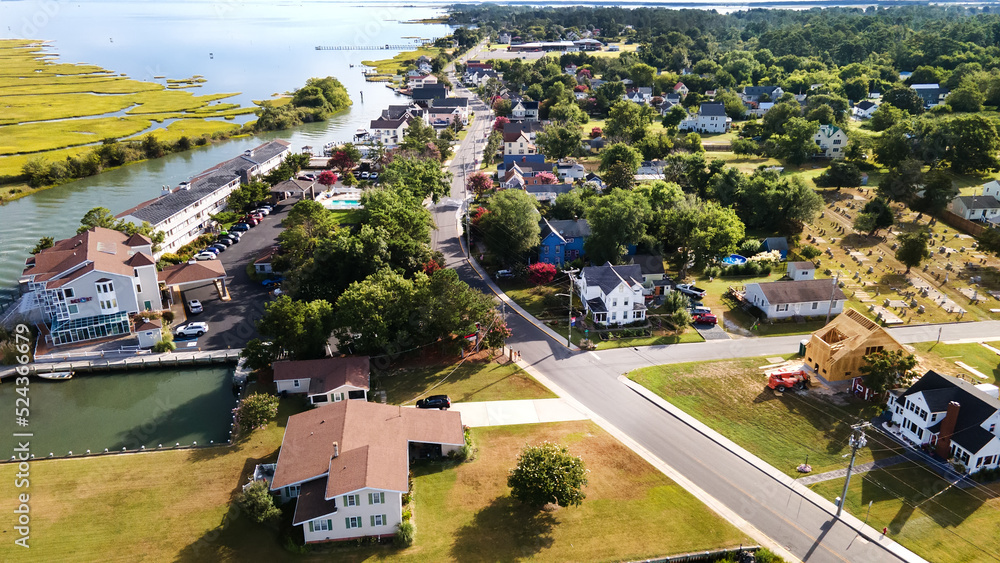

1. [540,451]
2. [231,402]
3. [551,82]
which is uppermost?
[551,82]

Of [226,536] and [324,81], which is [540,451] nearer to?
[226,536]

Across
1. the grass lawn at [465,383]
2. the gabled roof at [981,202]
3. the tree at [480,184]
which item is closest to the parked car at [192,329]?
the grass lawn at [465,383]

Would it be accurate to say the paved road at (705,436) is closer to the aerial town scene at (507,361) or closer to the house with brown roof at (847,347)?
the aerial town scene at (507,361)

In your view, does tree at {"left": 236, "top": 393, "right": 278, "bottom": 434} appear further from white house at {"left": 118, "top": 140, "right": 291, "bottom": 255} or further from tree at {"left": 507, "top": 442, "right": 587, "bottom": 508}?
white house at {"left": 118, "top": 140, "right": 291, "bottom": 255}

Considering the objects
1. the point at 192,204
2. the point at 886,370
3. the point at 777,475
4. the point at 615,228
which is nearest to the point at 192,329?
the point at 192,204

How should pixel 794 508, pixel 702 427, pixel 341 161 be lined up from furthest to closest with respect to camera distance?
Answer: pixel 341 161
pixel 702 427
pixel 794 508

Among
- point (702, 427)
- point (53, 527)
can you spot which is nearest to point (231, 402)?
point (53, 527)
